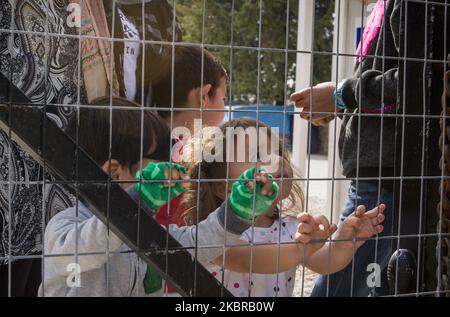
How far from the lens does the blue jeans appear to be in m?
1.86

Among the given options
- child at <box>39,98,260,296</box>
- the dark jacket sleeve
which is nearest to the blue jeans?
the dark jacket sleeve

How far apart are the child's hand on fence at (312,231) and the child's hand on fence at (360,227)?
49 mm

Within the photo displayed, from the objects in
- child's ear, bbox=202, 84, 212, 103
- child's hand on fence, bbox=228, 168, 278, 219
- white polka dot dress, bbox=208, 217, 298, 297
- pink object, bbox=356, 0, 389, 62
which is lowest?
white polka dot dress, bbox=208, 217, 298, 297

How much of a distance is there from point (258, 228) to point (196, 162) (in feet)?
1.23

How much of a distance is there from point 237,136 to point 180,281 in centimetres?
39

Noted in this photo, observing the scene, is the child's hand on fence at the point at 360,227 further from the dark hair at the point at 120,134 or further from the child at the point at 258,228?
the dark hair at the point at 120,134

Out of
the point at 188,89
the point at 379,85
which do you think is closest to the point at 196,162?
the point at 188,89

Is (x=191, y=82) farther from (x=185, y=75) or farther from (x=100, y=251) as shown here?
(x=100, y=251)

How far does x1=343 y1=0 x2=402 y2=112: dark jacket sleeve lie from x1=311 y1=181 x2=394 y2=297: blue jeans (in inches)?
10.1

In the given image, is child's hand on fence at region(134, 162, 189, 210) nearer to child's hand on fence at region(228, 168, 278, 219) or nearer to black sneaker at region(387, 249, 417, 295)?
child's hand on fence at region(228, 168, 278, 219)

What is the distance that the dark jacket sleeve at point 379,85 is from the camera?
5.56 ft

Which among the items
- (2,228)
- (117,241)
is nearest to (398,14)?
(117,241)

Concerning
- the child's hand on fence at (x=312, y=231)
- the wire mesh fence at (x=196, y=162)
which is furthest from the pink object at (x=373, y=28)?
the child's hand on fence at (x=312, y=231)
